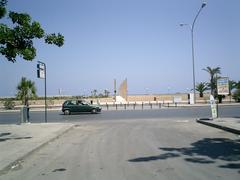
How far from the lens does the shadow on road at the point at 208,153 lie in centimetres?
902

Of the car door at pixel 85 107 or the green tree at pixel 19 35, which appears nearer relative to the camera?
the green tree at pixel 19 35

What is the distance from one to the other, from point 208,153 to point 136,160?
238cm

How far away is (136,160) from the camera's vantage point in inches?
364

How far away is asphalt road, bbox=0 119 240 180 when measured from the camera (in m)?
7.60

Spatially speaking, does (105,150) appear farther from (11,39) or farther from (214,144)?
(11,39)

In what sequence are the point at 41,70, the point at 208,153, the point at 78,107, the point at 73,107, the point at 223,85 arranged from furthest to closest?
the point at 78,107
the point at 73,107
the point at 223,85
the point at 41,70
the point at 208,153

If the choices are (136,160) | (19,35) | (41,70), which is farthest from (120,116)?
(136,160)

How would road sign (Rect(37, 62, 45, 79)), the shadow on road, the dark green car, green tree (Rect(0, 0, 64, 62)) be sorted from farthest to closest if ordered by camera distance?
the dark green car → road sign (Rect(37, 62, 45, 79)) → green tree (Rect(0, 0, 64, 62)) → the shadow on road

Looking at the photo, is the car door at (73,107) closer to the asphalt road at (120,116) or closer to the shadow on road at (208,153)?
the asphalt road at (120,116)

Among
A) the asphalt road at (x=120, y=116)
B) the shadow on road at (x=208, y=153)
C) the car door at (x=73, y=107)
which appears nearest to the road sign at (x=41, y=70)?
the asphalt road at (x=120, y=116)

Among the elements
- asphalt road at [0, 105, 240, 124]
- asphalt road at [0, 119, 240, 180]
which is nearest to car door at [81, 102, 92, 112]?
asphalt road at [0, 105, 240, 124]

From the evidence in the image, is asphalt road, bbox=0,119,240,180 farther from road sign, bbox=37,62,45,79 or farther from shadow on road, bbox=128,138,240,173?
road sign, bbox=37,62,45,79

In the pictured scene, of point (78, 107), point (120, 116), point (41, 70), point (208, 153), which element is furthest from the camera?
point (78, 107)

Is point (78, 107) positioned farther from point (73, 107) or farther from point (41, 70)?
point (41, 70)
